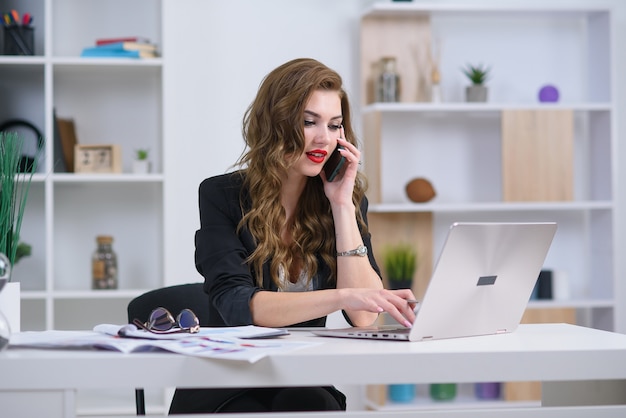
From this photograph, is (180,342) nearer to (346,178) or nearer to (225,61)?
(346,178)

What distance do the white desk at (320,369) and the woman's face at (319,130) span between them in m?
0.81

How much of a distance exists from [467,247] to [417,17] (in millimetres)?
2875

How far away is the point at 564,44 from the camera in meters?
4.43

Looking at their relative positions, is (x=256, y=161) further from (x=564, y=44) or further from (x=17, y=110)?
(x=564, y=44)

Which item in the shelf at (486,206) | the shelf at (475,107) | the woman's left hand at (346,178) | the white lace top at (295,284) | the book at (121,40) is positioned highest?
the book at (121,40)

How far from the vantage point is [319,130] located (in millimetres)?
2273

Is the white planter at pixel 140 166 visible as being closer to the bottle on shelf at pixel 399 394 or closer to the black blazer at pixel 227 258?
the bottle on shelf at pixel 399 394

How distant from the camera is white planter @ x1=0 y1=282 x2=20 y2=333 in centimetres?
172

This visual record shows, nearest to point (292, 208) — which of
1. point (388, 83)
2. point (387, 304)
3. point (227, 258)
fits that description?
point (227, 258)

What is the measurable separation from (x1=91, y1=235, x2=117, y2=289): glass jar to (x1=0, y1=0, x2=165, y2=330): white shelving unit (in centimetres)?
13

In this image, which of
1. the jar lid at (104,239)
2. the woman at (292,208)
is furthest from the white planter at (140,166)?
the woman at (292,208)

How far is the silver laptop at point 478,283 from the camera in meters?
1.51

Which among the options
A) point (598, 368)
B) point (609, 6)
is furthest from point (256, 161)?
point (609, 6)

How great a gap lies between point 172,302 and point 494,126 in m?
2.52
